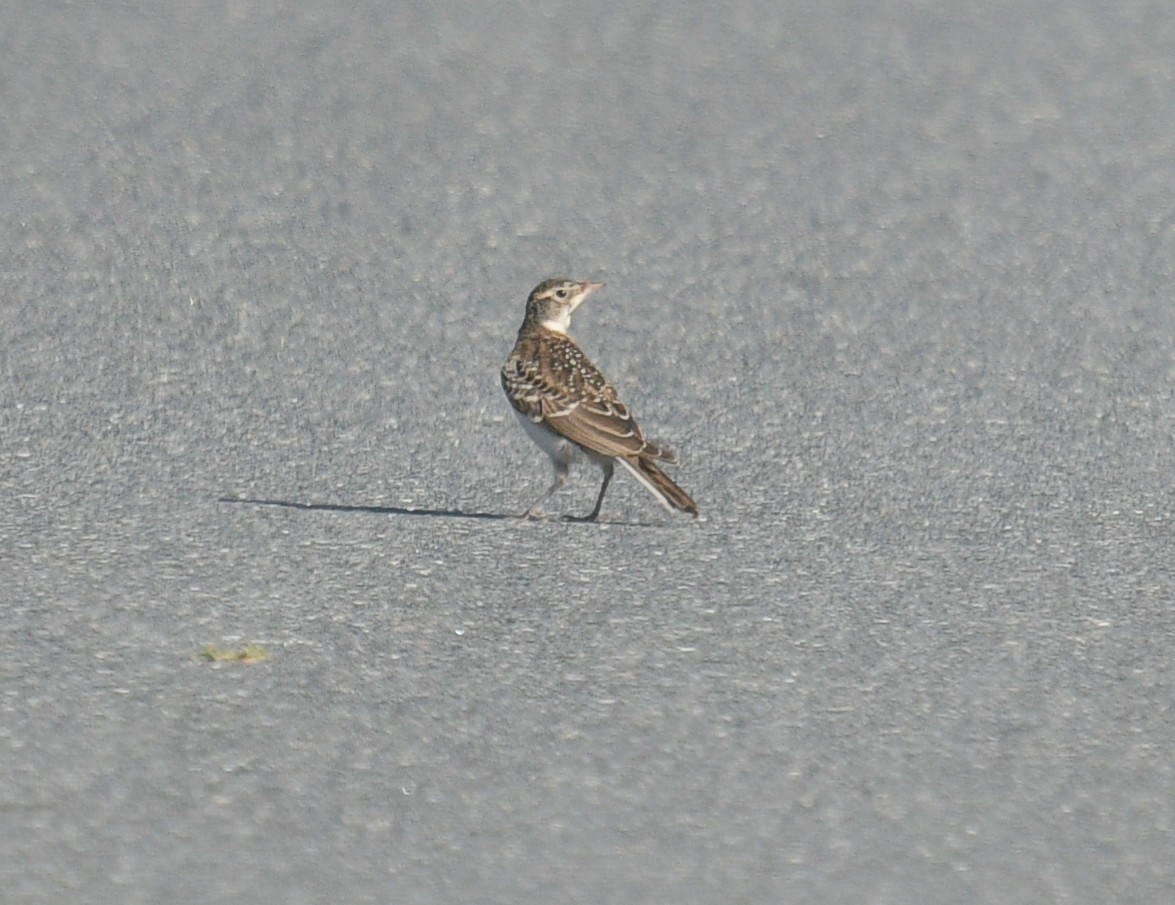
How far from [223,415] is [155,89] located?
16.2 feet

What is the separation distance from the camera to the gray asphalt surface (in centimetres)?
541

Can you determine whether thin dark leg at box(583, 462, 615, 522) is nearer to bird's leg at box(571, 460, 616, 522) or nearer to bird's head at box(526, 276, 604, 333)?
bird's leg at box(571, 460, 616, 522)

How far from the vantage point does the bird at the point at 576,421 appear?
26.9 feet

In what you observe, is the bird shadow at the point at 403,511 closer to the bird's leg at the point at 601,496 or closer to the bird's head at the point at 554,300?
the bird's leg at the point at 601,496

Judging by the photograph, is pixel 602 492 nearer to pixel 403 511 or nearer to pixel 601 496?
pixel 601 496

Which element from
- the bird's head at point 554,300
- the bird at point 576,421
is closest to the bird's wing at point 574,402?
the bird at point 576,421


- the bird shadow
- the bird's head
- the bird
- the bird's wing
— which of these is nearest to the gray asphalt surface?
the bird shadow

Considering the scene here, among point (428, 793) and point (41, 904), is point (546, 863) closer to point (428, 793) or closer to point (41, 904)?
point (428, 793)

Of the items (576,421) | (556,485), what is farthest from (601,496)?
(576,421)

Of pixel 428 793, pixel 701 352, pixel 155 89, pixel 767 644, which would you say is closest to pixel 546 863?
pixel 428 793

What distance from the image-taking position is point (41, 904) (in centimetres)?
478

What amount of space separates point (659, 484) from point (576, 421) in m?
0.46

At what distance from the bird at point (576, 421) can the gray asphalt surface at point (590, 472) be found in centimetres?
17

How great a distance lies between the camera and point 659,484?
8062mm
